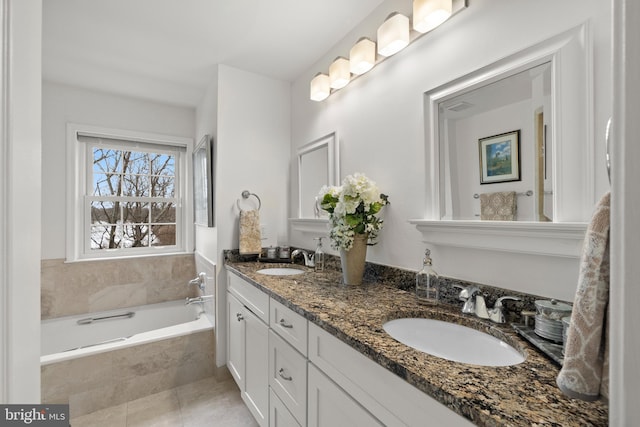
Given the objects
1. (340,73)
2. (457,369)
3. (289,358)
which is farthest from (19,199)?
(340,73)

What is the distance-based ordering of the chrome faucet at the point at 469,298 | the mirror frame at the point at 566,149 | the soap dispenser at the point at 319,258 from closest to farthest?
the mirror frame at the point at 566,149
the chrome faucet at the point at 469,298
the soap dispenser at the point at 319,258

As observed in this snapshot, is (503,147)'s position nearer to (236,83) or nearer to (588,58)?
(588,58)

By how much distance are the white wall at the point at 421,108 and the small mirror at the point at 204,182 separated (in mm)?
934

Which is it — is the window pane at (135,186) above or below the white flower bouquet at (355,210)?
above

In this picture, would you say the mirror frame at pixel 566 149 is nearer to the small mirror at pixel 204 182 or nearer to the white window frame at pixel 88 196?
the small mirror at pixel 204 182

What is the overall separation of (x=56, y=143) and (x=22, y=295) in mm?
2909

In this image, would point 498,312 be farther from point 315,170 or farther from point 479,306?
point 315,170

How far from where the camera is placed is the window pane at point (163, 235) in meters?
3.18

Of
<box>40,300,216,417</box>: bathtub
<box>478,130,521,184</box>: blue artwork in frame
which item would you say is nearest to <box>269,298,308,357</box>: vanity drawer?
<box>478,130,521,184</box>: blue artwork in frame

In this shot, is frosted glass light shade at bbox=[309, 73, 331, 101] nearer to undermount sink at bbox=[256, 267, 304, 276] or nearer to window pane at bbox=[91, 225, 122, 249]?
undermount sink at bbox=[256, 267, 304, 276]

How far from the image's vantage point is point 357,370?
2.94 ft

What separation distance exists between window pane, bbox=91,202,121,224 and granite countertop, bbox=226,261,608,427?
8.28 ft

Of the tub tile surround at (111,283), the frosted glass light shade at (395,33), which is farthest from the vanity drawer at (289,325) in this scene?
the tub tile surround at (111,283)

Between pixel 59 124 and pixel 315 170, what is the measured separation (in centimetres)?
238
